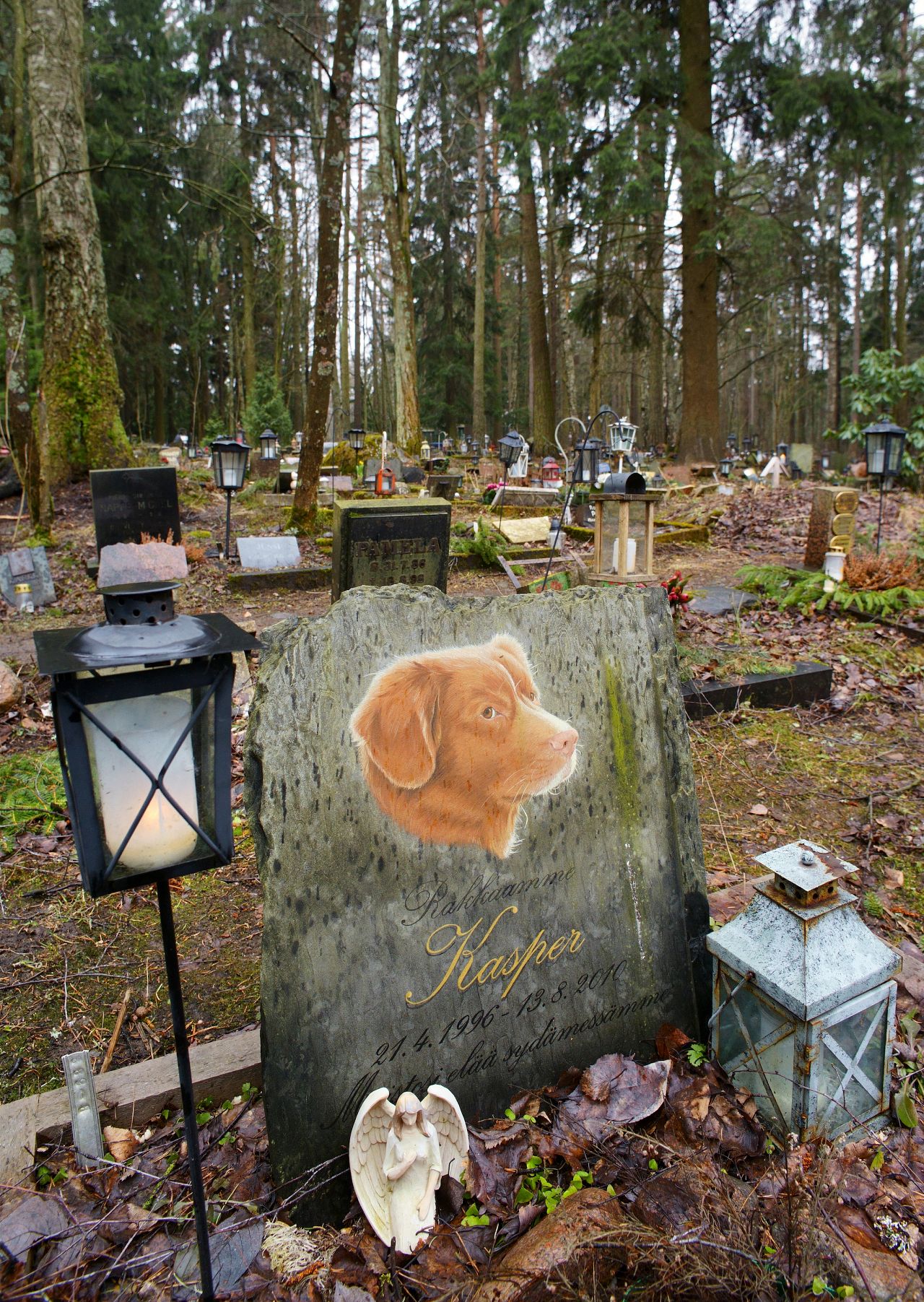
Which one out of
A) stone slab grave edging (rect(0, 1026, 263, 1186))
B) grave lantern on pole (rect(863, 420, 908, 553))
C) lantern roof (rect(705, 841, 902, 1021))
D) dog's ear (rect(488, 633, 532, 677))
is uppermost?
grave lantern on pole (rect(863, 420, 908, 553))

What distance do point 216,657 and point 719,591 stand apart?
830 centimetres

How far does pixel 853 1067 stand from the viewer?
210 cm

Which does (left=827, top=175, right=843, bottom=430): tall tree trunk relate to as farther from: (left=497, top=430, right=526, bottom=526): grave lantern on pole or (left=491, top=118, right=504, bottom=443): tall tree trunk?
(left=491, top=118, right=504, bottom=443): tall tree trunk

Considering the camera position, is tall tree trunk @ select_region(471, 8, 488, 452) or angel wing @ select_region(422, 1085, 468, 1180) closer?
angel wing @ select_region(422, 1085, 468, 1180)

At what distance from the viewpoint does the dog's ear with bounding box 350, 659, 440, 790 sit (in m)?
2.13

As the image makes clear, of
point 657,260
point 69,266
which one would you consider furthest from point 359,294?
point 69,266

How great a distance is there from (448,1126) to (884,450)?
942cm

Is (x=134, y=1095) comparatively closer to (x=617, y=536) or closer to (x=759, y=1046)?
(x=759, y=1046)

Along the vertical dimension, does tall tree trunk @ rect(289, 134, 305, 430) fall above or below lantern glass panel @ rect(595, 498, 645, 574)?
above

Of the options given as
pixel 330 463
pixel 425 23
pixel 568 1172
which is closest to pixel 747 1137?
pixel 568 1172

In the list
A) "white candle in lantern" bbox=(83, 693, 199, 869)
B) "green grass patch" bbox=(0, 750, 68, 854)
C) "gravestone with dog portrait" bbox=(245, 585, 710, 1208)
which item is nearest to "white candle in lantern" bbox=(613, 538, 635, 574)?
"gravestone with dog portrait" bbox=(245, 585, 710, 1208)

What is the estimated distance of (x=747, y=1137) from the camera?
2.11m

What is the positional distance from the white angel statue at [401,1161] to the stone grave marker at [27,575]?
8.06 m

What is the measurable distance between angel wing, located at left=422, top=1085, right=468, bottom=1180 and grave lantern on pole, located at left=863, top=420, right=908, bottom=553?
8.89 m
